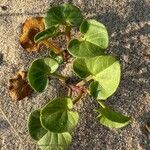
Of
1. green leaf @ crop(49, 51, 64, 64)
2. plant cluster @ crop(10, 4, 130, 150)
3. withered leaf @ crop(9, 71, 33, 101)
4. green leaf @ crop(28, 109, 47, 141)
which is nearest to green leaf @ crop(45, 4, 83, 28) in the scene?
plant cluster @ crop(10, 4, 130, 150)

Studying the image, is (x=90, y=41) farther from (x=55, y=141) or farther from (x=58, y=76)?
(x=55, y=141)

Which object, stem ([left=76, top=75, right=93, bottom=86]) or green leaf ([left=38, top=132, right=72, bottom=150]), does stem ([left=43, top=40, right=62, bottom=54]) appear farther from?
green leaf ([left=38, top=132, right=72, bottom=150])

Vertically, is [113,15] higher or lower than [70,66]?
higher

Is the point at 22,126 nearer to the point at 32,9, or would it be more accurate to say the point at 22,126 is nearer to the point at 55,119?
the point at 55,119

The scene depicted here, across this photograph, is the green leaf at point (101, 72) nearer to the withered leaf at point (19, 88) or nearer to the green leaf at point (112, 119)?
the green leaf at point (112, 119)

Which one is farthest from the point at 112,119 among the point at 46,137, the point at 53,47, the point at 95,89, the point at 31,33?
the point at 31,33

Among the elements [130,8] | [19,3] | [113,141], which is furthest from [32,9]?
[113,141]

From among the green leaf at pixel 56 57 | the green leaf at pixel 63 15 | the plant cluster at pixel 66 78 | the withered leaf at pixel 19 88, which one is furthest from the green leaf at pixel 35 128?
the green leaf at pixel 63 15
